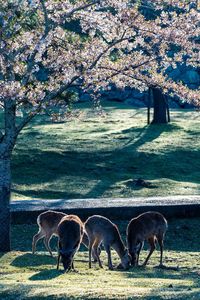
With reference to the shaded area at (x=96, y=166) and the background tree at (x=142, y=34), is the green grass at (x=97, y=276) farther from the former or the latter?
the shaded area at (x=96, y=166)

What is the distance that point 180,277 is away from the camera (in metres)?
17.2

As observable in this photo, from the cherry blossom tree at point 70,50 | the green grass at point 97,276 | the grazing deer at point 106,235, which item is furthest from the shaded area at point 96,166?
the grazing deer at point 106,235

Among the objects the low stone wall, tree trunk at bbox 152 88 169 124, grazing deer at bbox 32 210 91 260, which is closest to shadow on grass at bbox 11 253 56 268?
grazing deer at bbox 32 210 91 260

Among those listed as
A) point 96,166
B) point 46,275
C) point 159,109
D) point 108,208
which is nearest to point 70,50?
point 108,208

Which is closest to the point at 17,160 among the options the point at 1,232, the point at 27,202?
the point at 27,202

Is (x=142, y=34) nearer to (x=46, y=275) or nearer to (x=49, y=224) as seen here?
(x=49, y=224)

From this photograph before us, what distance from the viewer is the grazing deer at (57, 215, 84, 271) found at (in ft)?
56.4

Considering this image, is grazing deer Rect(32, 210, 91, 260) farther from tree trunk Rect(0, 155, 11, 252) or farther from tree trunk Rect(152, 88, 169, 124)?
tree trunk Rect(152, 88, 169, 124)

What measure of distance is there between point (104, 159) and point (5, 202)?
1809 cm

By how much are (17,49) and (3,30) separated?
136 cm

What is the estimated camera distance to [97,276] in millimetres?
16844

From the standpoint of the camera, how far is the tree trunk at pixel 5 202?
787 inches

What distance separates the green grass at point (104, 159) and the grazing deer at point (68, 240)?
12.7 m

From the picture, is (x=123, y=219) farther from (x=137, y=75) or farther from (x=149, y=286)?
(x=149, y=286)
